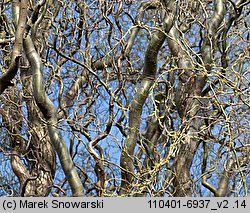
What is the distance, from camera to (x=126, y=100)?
9.89 metres

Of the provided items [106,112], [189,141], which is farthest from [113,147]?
[189,141]

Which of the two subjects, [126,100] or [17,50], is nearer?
[17,50]

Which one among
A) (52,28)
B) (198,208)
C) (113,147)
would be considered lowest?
(198,208)

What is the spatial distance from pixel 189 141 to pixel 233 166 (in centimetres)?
62

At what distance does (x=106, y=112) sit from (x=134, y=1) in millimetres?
1724

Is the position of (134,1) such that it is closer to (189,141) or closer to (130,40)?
(130,40)

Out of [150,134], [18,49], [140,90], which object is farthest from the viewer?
[150,134]

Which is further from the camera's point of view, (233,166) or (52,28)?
(52,28)

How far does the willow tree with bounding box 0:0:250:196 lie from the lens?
334 inches

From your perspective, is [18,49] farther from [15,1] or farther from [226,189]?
[226,189]

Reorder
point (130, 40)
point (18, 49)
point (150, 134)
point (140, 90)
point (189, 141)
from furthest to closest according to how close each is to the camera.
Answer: point (130, 40) → point (150, 134) → point (189, 141) → point (140, 90) → point (18, 49)

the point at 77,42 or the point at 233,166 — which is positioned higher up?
the point at 77,42

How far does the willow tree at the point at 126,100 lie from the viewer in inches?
334

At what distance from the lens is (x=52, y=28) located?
437 inches
